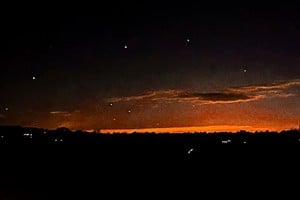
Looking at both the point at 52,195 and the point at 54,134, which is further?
the point at 54,134

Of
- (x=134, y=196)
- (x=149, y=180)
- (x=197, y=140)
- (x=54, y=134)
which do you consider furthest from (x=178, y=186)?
(x=54, y=134)

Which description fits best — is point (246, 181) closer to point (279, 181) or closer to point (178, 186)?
point (279, 181)

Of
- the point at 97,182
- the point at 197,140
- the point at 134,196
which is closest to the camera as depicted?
the point at 134,196

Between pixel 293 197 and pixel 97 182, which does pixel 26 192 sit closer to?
pixel 97 182

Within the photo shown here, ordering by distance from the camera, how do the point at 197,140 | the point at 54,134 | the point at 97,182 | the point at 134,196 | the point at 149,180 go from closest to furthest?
the point at 134,196 < the point at 97,182 < the point at 149,180 < the point at 197,140 < the point at 54,134

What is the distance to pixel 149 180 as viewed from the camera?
35656mm

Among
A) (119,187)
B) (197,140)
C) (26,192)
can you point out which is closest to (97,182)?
(119,187)

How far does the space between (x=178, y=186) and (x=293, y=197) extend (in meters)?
7.38

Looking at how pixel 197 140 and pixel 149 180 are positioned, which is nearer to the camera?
pixel 149 180

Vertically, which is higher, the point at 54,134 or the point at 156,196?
the point at 54,134

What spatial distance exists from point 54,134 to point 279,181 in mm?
114756

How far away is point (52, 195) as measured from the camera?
2409cm

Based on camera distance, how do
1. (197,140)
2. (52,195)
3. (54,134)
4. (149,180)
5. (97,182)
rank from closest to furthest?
1. (52,195)
2. (97,182)
3. (149,180)
4. (197,140)
5. (54,134)

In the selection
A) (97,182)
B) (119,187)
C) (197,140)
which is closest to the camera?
(119,187)
